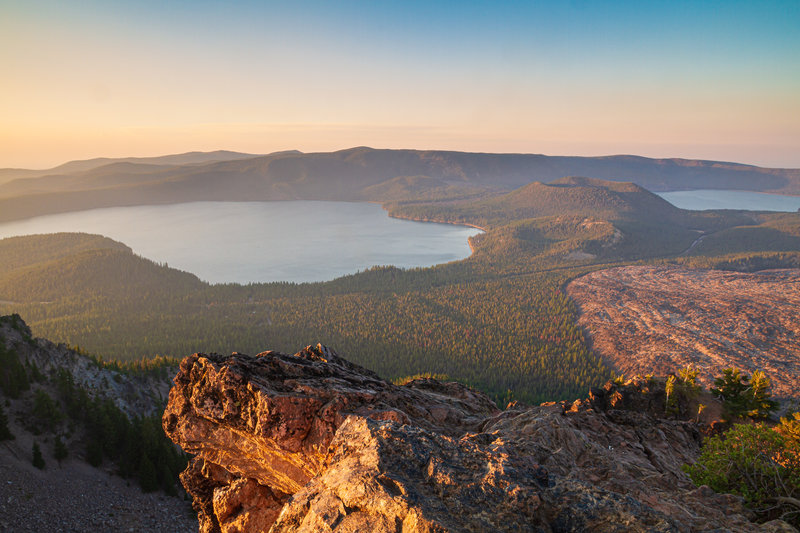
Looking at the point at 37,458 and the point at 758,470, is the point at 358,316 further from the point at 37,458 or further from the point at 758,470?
the point at 758,470

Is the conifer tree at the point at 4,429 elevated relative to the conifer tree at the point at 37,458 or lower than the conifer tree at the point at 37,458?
elevated

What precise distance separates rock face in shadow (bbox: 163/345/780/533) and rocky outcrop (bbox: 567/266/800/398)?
3406 inches

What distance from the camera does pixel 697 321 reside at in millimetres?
120438

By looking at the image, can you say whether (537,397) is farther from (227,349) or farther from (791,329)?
(791,329)

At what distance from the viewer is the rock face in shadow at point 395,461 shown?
11.4m

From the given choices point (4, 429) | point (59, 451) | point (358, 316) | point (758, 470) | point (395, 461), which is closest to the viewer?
point (395, 461)

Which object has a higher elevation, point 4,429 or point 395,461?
point 395,461

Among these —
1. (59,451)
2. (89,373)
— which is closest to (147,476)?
(59,451)

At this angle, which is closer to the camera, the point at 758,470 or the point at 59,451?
the point at 758,470

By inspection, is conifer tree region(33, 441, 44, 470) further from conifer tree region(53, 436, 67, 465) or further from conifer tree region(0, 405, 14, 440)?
conifer tree region(0, 405, 14, 440)

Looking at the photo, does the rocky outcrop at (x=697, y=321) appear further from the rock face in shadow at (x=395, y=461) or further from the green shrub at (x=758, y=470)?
the rock face in shadow at (x=395, y=461)

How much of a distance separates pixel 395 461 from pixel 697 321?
137300mm

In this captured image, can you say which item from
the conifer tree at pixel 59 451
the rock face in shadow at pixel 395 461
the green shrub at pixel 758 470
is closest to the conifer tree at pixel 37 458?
the conifer tree at pixel 59 451

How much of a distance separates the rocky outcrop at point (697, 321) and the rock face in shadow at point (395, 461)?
86.5 meters
